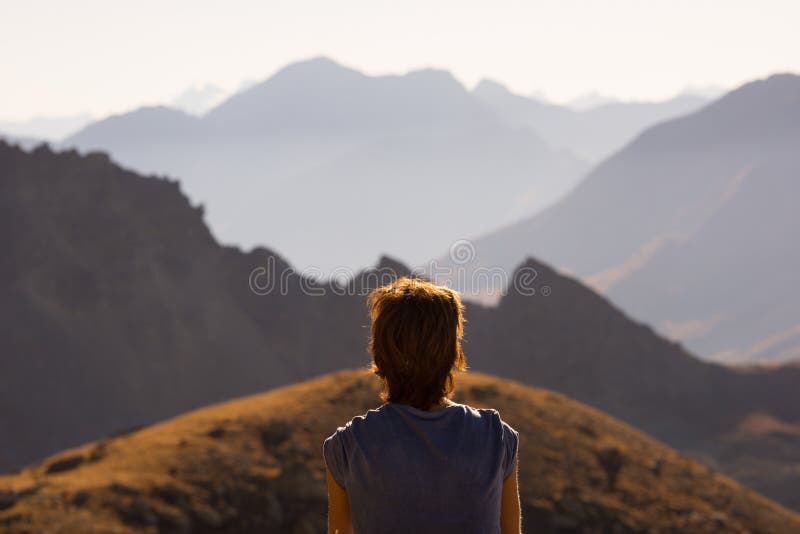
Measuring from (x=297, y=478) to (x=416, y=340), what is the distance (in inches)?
611

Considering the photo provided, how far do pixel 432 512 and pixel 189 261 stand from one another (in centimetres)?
6376

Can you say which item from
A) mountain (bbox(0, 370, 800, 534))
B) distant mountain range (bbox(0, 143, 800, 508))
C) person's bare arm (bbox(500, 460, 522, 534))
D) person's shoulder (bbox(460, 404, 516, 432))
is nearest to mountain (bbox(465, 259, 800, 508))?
distant mountain range (bbox(0, 143, 800, 508))

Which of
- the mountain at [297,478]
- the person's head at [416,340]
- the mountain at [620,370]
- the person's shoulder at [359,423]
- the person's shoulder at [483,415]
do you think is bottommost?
the mountain at [620,370]

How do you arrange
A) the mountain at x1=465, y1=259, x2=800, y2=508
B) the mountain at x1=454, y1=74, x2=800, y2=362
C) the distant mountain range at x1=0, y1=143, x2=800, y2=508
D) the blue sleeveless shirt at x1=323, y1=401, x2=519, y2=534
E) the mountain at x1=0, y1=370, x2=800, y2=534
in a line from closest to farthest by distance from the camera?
the blue sleeveless shirt at x1=323, y1=401, x2=519, y2=534
the mountain at x1=0, y1=370, x2=800, y2=534
the distant mountain range at x1=0, y1=143, x2=800, y2=508
the mountain at x1=465, y1=259, x2=800, y2=508
the mountain at x1=454, y1=74, x2=800, y2=362

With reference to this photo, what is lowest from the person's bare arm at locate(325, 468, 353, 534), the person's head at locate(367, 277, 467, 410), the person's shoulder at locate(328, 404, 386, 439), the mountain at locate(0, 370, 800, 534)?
the mountain at locate(0, 370, 800, 534)

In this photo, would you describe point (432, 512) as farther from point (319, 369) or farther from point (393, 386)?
point (319, 369)

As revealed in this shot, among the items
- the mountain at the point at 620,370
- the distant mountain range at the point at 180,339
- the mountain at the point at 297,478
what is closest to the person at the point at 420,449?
the mountain at the point at 297,478

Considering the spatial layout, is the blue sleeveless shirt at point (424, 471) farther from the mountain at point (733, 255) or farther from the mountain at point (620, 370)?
the mountain at point (733, 255)

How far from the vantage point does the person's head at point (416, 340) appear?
10.1 feet

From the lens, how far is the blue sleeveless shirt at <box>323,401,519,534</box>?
303 centimetres

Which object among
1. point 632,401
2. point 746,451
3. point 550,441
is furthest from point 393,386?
point 632,401

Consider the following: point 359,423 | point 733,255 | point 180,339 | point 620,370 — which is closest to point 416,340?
point 359,423

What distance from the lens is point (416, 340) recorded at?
121 inches

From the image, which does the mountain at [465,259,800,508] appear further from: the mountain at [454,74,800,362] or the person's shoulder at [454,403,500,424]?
the mountain at [454,74,800,362]
